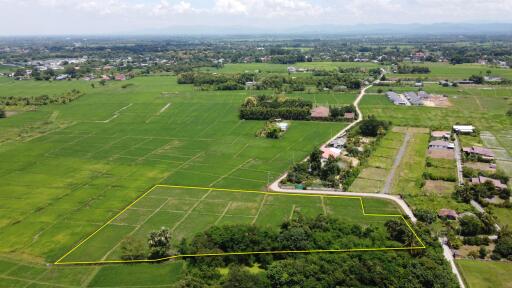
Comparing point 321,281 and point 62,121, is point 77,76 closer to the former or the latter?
point 62,121

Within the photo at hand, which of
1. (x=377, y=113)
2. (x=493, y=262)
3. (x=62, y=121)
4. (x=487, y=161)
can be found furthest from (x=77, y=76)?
(x=493, y=262)

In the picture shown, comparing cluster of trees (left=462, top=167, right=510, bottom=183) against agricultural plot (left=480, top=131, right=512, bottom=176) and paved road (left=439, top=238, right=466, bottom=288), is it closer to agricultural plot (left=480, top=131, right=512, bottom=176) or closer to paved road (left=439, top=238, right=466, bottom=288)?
agricultural plot (left=480, top=131, right=512, bottom=176)

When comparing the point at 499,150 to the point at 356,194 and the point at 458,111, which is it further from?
the point at 356,194

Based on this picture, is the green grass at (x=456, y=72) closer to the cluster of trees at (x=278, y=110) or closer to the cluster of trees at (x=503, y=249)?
the cluster of trees at (x=278, y=110)

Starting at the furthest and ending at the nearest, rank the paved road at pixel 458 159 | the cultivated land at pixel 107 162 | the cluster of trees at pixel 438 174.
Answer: the paved road at pixel 458 159 → the cluster of trees at pixel 438 174 → the cultivated land at pixel 107 162

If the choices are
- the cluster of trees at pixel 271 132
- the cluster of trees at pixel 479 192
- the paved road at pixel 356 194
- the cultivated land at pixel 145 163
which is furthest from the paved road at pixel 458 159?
the cluster of trees at pixel 271 132
